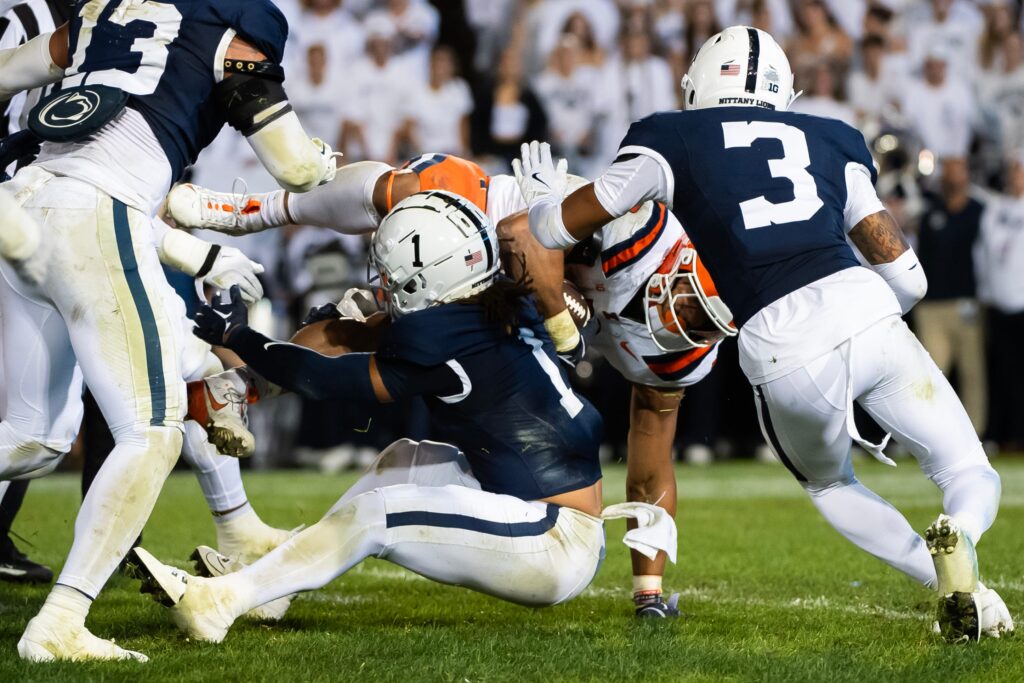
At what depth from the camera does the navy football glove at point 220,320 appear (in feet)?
13.1

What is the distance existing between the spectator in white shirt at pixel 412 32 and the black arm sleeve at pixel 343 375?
8.25m

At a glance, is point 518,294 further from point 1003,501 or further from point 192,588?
point 1003,501

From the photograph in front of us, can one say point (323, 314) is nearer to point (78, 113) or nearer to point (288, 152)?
point (288, 152)

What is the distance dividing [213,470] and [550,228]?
167 centimetres

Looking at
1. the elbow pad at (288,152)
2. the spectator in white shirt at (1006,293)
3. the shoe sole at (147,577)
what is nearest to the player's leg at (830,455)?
the elbow pad at (288,152)

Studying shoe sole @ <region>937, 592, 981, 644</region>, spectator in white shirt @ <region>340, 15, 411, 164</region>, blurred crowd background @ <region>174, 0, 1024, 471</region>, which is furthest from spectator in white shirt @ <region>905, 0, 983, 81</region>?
shoe sole @ <region>937, 592, 981, 644</region>

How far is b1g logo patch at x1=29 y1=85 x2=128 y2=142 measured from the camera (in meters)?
3.59

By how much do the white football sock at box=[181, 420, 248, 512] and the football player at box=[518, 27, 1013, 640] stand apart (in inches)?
62.6

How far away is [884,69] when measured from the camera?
39.0ft

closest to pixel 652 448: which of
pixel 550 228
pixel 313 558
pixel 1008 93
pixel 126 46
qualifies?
pixel 550 228

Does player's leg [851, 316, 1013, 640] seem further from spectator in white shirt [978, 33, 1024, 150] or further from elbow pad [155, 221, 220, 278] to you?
spectator in white shirt [978, 33, 1024, 150]

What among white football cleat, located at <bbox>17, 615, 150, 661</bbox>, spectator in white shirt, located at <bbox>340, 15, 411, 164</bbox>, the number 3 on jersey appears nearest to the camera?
white football cleat, located at <bbox>17, 615, 150, 661</bbox>

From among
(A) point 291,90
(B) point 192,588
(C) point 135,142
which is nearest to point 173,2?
(C) point 135,142

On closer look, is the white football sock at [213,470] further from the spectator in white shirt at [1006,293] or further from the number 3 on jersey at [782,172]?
the spectator in white shirt at [1006,293]
